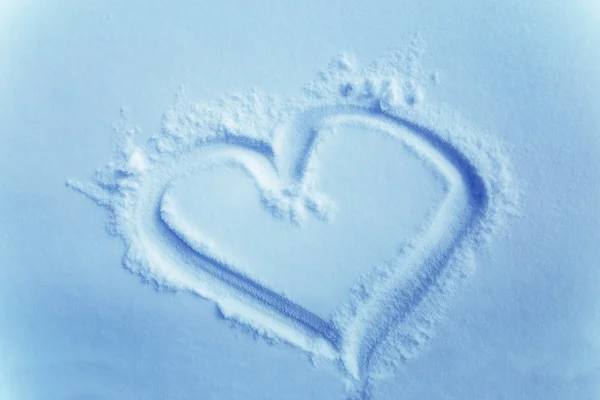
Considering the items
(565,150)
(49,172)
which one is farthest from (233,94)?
(565,150)

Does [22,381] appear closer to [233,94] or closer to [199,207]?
[199,207]

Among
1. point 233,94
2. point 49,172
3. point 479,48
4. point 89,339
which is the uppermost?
point 479,48

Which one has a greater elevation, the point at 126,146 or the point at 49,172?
the point at 126,146

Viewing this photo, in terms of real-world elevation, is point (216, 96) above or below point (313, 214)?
above
